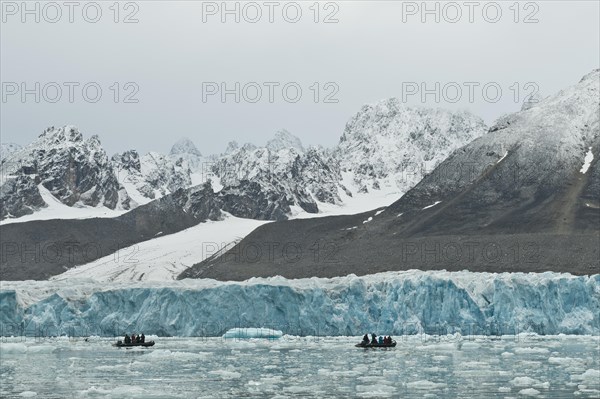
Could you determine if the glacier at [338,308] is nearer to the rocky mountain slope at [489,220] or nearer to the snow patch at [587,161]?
the rocky mountain slope at [489,220]

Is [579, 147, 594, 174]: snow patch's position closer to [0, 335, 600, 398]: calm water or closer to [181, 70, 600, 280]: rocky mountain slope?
[181, 70, 600, 280]: rocky mountain slope

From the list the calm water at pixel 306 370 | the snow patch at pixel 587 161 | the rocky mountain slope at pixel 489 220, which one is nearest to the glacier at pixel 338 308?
the calm water at pixel 306 370

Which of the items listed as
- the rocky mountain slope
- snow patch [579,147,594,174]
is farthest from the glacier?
snow patch [579,147,594,174]

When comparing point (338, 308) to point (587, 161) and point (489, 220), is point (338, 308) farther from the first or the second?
point (587, 161)

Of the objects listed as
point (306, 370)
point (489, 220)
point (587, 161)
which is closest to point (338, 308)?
point (306, 370)

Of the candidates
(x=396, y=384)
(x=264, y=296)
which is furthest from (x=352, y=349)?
(x=396, y=384)

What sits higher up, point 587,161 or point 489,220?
point 587,161

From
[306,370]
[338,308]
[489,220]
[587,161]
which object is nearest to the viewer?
[306,370]
